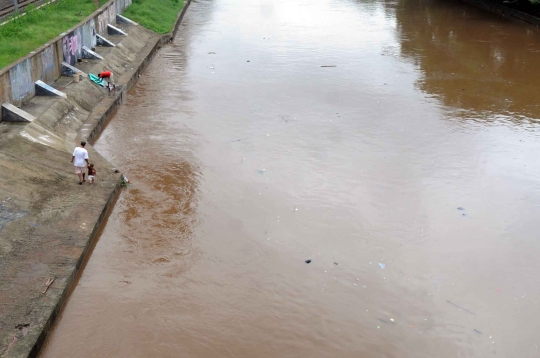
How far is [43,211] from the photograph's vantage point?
10273mm

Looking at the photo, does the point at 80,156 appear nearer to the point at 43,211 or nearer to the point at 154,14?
the point at 43,211

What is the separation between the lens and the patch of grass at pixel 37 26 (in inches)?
600

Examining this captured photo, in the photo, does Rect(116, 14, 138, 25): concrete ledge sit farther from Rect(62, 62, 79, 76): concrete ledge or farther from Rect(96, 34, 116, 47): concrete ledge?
Rect(62, 62, 79, 76): concrete ledge

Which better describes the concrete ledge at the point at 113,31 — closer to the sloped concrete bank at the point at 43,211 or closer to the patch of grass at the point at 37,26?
the patch of grass at the point at 37,26

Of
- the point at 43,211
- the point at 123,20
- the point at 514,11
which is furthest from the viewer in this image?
the point at 514,11

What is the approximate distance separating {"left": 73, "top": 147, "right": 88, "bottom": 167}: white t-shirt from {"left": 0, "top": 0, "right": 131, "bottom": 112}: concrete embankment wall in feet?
10.4

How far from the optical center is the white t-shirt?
11117 mm

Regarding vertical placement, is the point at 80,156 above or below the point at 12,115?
below

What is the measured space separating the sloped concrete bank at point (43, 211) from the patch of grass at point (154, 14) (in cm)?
1205

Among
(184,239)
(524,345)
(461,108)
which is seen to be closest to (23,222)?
(184,239)

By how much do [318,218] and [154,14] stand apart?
21107 mm

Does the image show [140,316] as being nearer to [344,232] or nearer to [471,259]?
[344,232]

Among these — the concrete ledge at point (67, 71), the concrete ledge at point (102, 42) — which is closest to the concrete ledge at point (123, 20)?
the concrete ledge at point (102, 42)

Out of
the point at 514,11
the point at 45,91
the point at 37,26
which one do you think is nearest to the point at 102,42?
the point at 37,26
